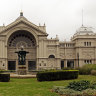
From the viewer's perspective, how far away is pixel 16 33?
258ft

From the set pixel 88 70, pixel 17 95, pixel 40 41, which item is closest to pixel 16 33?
pixel 40 41

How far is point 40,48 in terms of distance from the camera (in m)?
76.0

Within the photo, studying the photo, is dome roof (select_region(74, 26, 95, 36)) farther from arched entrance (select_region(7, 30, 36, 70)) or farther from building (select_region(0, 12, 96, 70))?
arched entrance (select_region(7, 30, 36, 70))

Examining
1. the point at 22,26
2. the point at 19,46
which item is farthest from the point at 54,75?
the point at 19,46

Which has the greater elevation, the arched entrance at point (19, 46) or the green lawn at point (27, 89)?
the arched entrance at point (19, 46)

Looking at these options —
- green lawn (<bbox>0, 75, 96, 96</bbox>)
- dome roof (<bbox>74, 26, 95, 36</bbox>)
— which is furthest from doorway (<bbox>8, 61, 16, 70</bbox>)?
green lawn (<bbox>0, 75, 96, 96</bbox>)

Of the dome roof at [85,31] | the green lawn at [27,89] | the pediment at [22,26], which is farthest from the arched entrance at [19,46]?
the green lawn at [27,89]

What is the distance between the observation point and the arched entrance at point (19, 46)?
3078 inches

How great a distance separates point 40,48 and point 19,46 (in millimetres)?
8776

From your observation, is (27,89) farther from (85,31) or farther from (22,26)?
(85,31)

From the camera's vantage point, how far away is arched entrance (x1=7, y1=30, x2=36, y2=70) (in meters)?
78.2

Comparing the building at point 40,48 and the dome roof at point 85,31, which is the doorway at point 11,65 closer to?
the building at point 40,48

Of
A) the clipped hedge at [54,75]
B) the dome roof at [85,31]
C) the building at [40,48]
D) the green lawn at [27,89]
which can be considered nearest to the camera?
the green lawn at [27,89]

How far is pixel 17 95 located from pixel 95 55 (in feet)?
217
